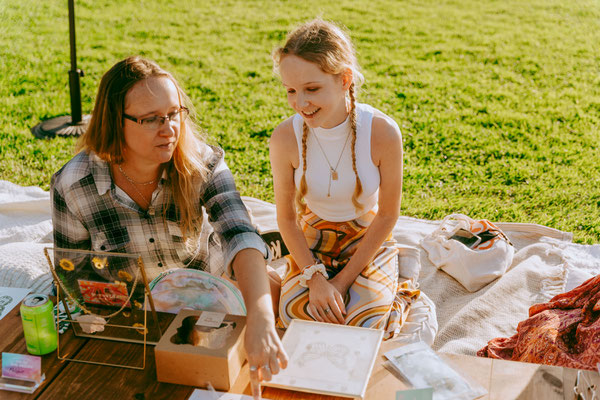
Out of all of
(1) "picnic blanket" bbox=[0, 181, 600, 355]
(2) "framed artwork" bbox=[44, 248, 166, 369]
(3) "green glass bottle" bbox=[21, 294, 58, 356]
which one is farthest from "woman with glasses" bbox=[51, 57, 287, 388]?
(1) "picnic blanket" bbox=[0, 181, 600, 355]

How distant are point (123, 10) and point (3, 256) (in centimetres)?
527

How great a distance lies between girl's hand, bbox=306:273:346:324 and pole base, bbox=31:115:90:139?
3113 millimetres

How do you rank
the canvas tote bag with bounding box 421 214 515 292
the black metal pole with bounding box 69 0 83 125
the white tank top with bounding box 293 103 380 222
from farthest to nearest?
the black metal pole with bounding box 69 0 83 125 → the canvas tote bag with bounding box 421 214 515 292 → the white tank top with bounding box 293 103 380 222

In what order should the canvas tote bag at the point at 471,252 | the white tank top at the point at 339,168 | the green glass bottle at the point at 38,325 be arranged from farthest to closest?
the canvas tote bag at the point at 471,252
the white tank top at the point at 339,168
the green glass bottle at the point at 38,325

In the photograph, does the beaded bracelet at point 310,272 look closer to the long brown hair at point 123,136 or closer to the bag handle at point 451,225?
the long brown hair at point 123,136

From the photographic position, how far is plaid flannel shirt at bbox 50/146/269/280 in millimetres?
2283

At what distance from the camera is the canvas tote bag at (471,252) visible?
9.87 ft

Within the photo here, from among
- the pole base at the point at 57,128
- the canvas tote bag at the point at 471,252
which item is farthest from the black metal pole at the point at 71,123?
the canvas tote bag at the point at 471,252

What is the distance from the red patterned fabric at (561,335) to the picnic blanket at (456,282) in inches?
6.8

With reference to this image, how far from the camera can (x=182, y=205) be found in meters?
2.32

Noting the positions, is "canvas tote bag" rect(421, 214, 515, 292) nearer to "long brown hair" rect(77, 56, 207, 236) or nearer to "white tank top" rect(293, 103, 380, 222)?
"white tank top" rect(293, 103, 380, 222)

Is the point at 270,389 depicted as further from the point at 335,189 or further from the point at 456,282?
the point at 456,282

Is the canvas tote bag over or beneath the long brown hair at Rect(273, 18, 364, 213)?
beneath

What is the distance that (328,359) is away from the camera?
64.9 inches
